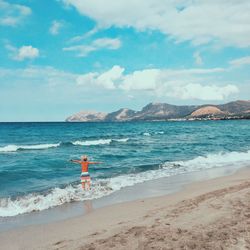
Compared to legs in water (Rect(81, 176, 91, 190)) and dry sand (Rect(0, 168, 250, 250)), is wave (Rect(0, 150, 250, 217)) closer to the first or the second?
legs in water (Rect(81, 176, 91, 190))

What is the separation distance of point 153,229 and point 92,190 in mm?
7296

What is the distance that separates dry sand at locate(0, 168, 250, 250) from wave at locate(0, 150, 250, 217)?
2.20 metres

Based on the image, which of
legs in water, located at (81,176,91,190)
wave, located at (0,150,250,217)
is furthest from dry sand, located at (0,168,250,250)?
legs in water, located at (81,176,91,190)

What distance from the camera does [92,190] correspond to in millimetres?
14680

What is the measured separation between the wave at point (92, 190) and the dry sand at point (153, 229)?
2195mm

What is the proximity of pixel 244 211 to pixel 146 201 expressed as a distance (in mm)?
4245

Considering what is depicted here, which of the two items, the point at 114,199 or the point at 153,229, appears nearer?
the point at 153,229

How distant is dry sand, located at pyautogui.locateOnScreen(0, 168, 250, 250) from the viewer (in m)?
6.75

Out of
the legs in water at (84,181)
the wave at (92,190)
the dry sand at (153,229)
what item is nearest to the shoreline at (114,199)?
the wave at (92,190)

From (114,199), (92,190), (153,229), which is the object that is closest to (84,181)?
(92,190)

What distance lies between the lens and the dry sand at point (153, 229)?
22.2 ft

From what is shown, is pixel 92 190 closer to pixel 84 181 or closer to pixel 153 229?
pixel 84 181

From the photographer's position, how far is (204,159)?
2608 cm

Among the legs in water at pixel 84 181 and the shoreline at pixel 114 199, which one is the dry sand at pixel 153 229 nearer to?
the shoreline at pixel 114 199
